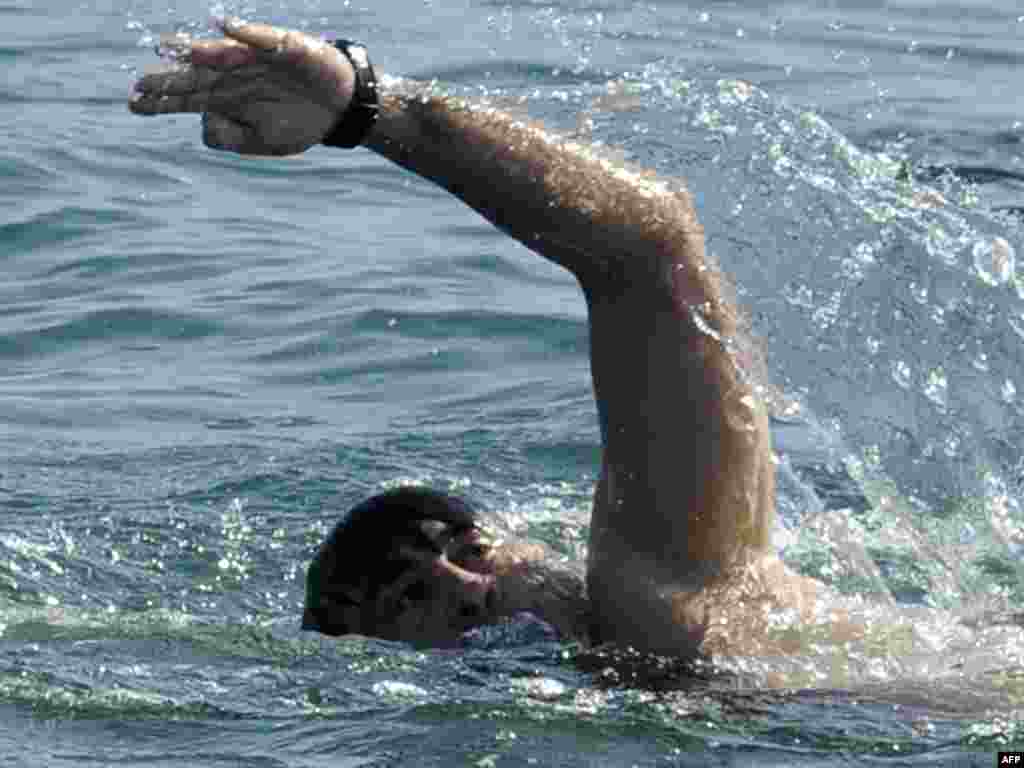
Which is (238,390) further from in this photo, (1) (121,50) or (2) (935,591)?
(1) (121,50)

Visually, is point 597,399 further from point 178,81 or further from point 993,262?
point 993,262

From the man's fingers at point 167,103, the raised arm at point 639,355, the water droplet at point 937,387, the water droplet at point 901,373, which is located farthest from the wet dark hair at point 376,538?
the water droplet at point 937,387

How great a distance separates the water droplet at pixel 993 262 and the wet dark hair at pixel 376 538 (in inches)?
95.9

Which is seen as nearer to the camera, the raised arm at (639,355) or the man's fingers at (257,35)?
the man's fingers at (257,35)

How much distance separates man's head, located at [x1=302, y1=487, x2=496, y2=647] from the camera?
557 cm

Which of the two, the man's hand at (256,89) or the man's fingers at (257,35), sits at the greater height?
the man's fingers at (257,35)

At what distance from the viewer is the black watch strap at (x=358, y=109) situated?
4.78 meters

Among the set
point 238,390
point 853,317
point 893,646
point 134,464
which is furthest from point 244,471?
point 893,646

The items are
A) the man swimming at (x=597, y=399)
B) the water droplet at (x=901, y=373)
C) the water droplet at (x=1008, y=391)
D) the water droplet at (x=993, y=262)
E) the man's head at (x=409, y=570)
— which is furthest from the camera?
the water droplet at (x=993, y=262)

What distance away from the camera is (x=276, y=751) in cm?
519

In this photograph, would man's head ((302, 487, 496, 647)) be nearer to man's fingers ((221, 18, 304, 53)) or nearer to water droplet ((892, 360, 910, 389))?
man's fingers ((221, 18, 304, 53))

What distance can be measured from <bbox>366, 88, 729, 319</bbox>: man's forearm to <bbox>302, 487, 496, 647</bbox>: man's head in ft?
2.52

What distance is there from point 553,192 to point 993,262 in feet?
10.2

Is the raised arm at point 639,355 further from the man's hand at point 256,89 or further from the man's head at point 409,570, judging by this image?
the man's head at point 409,570
